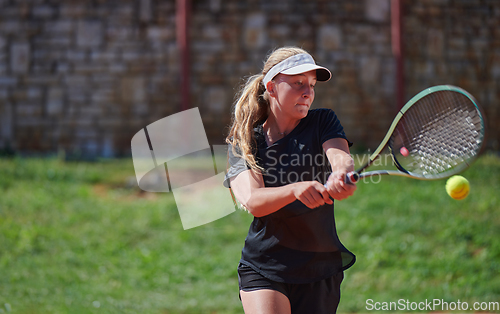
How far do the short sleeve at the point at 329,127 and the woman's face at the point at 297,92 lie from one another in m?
0.11

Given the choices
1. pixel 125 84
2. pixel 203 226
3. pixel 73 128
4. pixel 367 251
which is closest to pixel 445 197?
pixel 367 251

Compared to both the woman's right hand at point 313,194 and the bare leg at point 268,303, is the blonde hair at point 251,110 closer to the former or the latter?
the woman's right hand at point 313,194

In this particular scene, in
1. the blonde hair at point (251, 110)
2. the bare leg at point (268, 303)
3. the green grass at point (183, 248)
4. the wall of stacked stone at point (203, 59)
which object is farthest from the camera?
the wall of stacked stone at point (203, 59)

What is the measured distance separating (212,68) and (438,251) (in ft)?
16.5

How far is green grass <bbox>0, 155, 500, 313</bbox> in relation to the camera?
5.63 meters

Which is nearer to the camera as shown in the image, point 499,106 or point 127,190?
point 127,190

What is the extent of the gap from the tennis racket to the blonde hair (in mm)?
593

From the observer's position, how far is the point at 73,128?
31.2 ft

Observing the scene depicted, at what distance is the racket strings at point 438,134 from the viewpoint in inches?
101

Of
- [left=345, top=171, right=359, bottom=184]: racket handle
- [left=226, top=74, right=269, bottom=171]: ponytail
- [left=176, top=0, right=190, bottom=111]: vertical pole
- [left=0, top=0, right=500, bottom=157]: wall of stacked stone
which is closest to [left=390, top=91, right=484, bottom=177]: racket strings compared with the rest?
[left=345, top=171, right=359, bottom=184]: racket handle

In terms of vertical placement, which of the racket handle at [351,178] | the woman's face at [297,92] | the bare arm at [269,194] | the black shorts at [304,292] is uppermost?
the woman's face at [297,92]

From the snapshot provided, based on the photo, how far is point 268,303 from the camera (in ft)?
8.13

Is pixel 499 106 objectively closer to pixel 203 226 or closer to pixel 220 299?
pixel 203 226

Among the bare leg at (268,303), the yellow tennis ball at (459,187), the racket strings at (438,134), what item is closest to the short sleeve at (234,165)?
the bare leg at (268,303)
